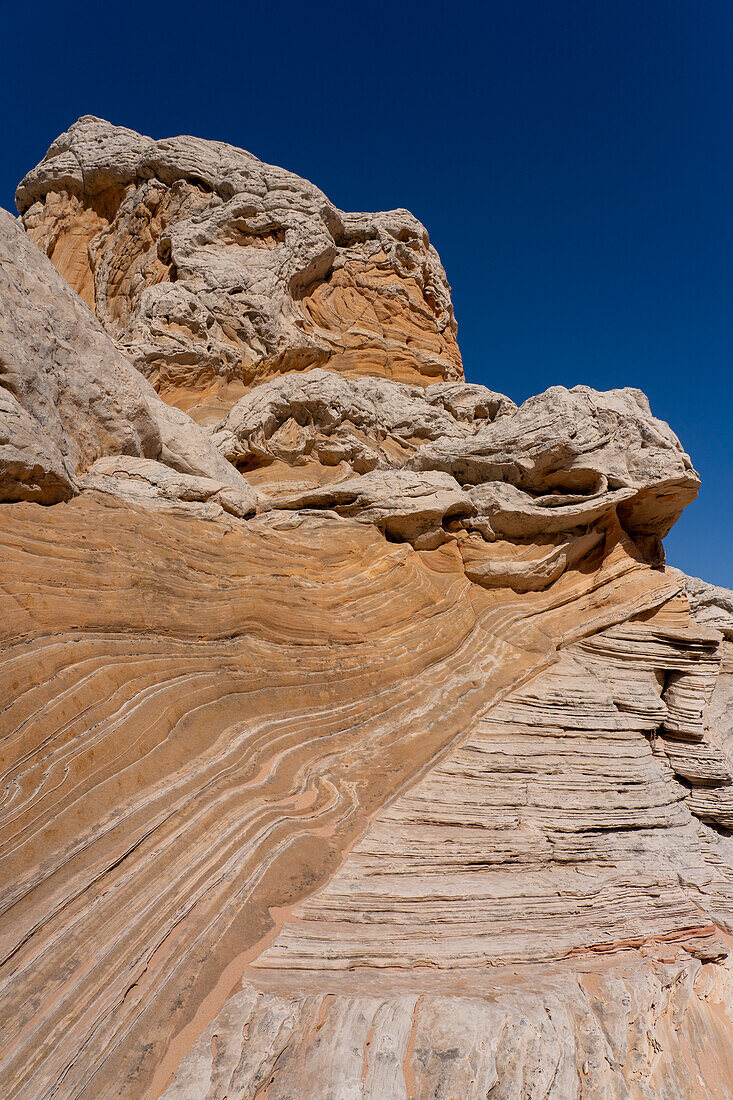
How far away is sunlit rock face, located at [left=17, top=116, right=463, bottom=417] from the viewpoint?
1502cm

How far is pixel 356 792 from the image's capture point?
20.1 ft

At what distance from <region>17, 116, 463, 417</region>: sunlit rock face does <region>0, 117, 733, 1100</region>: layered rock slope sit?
136 inches

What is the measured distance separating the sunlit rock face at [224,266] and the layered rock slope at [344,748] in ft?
11.3

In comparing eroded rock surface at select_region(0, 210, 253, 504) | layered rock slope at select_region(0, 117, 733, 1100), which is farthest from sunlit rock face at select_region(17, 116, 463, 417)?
eroded rock surface at select_region(0, 210, 253, 504)

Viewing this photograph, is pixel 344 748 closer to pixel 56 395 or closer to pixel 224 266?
pixel 56 395

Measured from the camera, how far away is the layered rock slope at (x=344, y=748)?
3.60 m

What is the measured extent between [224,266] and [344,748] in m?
13.9

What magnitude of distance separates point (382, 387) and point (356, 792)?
10159mm

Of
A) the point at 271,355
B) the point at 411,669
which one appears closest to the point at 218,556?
the point at 411,669

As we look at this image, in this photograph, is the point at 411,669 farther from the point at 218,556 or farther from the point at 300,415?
the point at 300,415

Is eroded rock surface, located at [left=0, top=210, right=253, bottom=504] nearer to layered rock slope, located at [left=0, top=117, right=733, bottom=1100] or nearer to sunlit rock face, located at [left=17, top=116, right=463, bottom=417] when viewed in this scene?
layered rock slope, located at [left=0, top=117, right=733, bottom=1100]

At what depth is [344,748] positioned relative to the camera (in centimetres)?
672

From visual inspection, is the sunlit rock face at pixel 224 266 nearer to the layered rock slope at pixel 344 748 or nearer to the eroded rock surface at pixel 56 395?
the layered rock slope at pixel 344 748

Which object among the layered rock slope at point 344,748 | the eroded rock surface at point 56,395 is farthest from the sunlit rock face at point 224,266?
the eroded rock surface at point 56,395
